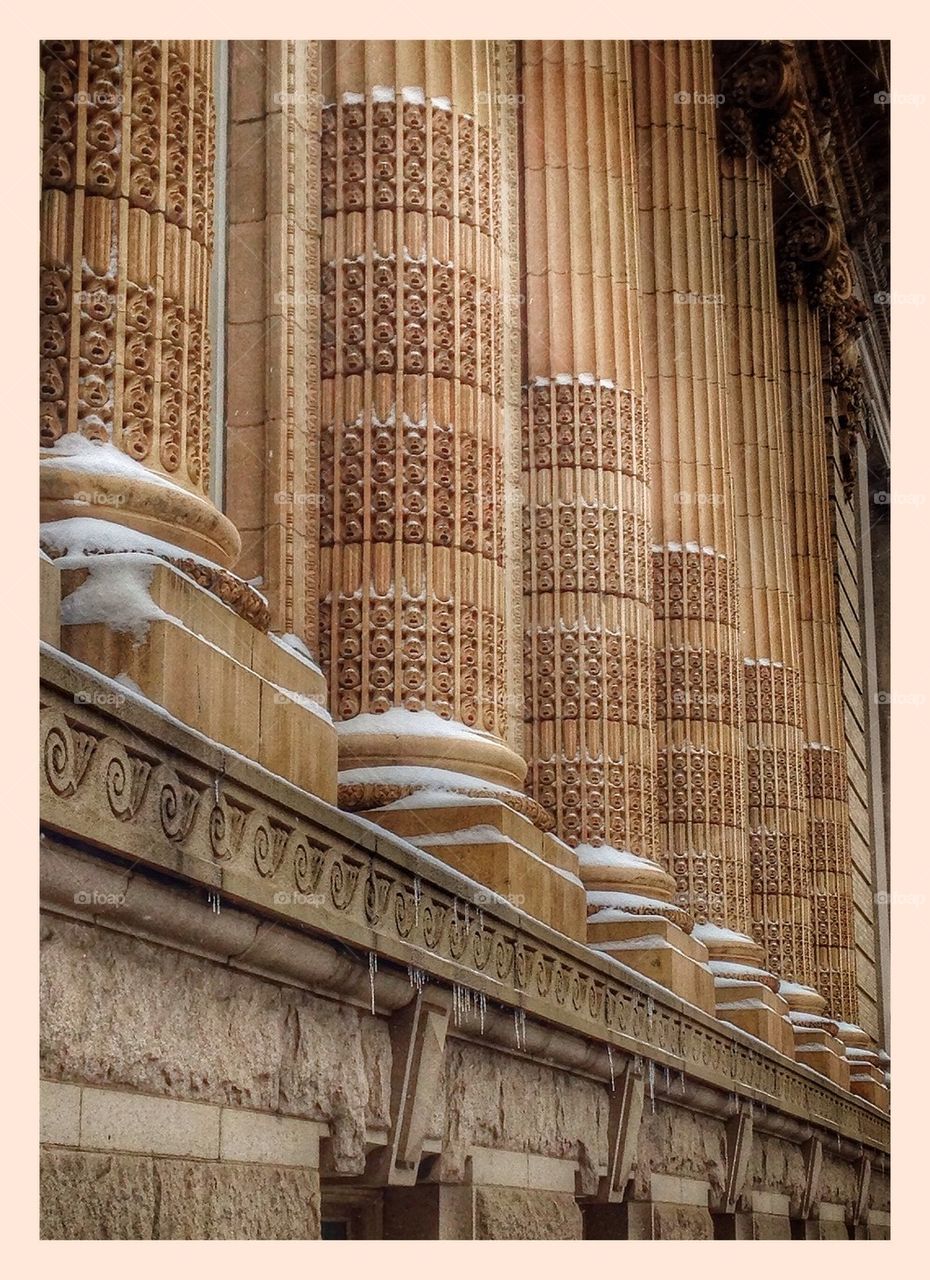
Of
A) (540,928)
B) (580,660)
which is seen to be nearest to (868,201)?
(580,660)

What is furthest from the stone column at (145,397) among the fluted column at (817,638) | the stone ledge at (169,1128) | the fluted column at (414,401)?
the fluted column at (817,638)

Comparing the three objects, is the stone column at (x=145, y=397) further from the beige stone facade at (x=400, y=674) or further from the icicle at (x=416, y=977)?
the icicle at (x=416, y=977)

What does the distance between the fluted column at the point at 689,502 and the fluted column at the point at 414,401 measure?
6.55 m

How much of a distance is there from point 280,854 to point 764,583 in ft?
53.0

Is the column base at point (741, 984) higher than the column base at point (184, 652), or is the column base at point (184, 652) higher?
the column base at point (184, 652)

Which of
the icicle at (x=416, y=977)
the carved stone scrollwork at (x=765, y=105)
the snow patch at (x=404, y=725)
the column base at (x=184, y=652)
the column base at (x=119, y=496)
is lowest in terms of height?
the icicle at (x=416, y=977)

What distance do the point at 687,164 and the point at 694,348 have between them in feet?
5.46

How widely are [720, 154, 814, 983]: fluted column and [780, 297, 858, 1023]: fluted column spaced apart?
163 centimetres

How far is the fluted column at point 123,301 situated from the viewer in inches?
259

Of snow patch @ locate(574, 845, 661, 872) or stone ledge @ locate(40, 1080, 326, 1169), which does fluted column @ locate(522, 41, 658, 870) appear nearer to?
snow patch @ locate(574, 845, 661, 872)

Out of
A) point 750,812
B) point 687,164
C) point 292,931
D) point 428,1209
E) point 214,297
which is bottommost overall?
point 428,1209

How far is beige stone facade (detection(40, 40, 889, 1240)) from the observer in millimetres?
5648

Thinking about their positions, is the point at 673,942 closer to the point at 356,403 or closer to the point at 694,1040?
the point at 694,1040

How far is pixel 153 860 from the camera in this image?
17.2 feet
